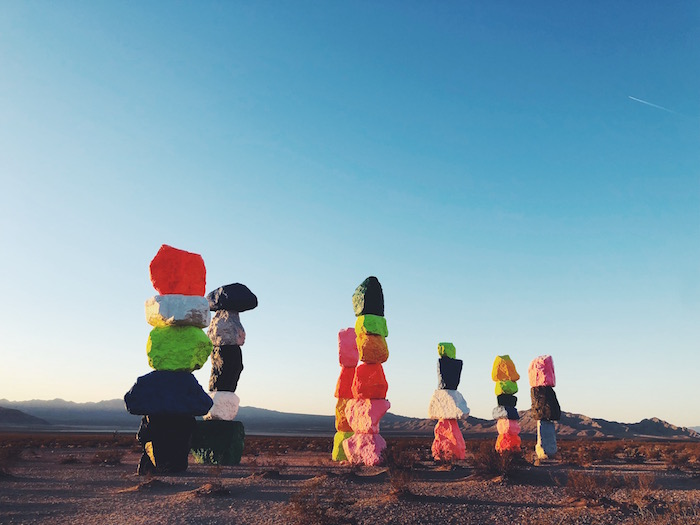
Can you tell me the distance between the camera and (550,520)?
26.6 feet

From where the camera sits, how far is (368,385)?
15.6 m

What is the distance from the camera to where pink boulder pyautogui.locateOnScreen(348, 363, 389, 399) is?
1559cm

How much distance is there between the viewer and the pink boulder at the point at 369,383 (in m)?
15.6

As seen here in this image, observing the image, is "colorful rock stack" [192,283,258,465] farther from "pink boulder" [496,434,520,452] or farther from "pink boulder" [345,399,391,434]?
"pink boulder" [496,434,520,452]

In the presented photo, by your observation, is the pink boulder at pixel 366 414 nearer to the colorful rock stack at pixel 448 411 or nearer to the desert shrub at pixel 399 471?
the desert shrub at pixel 399 471

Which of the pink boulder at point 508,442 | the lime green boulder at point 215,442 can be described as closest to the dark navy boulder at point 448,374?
the pink boulder at point 508,442

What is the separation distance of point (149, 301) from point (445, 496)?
8.42 metres

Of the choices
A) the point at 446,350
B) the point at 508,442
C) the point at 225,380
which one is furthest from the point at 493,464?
the point at 225,380

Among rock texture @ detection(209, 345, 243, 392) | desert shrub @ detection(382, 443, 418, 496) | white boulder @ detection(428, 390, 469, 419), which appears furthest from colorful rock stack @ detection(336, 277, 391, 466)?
rock texture @ detection(209, 345, 243, 392)

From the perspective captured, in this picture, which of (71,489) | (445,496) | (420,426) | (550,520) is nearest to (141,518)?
(71,489)

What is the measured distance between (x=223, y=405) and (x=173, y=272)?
4.21 m

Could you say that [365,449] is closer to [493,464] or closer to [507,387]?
[493,464]

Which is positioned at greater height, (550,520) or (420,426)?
(550,520)

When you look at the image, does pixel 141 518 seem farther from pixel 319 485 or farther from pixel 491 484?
pixel 491 484
